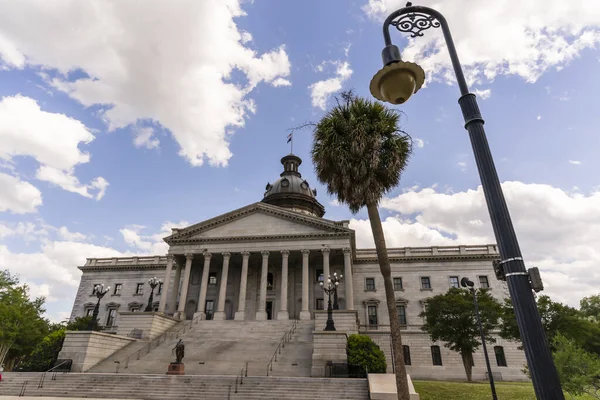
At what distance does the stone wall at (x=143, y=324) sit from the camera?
34541mm

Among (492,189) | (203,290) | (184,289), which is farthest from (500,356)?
(492,189)

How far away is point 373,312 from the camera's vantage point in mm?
44156

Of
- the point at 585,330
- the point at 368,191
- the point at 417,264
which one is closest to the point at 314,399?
the point at 368,191

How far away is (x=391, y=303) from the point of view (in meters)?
15.3

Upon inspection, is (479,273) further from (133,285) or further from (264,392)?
(133,285)

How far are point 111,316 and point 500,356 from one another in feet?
165

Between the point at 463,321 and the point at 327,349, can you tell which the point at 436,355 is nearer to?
the point at 463,321

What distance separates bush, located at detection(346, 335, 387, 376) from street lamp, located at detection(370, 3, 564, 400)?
2043 cm

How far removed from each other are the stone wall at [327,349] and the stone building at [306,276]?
11.0 m

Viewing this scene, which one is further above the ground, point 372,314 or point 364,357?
point 372,314

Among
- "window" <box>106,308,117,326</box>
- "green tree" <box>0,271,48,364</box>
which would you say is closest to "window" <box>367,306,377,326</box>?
"window" <box>106,308,117,326</box>

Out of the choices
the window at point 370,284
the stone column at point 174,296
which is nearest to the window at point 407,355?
the window at point 370,284

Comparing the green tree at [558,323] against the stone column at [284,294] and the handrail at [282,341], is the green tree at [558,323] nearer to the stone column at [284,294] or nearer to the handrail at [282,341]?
the handrail at [282,341]

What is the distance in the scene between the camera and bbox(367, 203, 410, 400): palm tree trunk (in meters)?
13.6
